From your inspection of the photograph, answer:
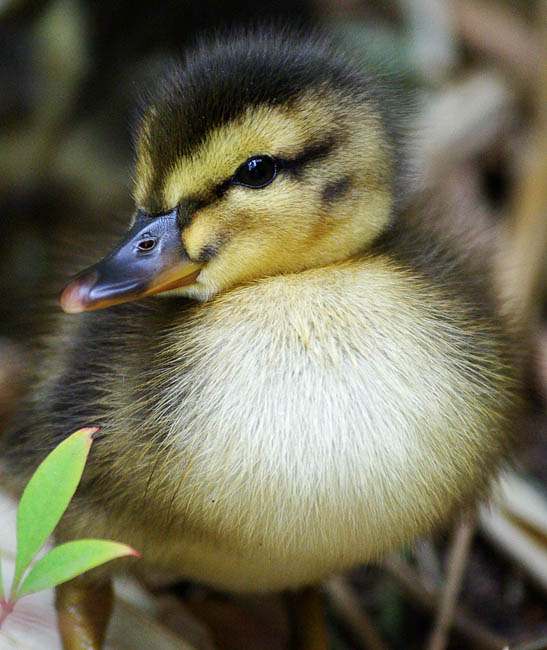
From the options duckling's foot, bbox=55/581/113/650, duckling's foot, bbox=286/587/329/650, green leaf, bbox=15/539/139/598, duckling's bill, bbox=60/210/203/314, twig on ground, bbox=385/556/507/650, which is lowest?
twig on ground, bbox=385/556/507/650

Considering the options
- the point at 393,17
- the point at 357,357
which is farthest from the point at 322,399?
the point at 393,17

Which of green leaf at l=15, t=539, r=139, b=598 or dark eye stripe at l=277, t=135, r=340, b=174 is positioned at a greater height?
dark eye stripe at l=277, t=135, r=340, b=174

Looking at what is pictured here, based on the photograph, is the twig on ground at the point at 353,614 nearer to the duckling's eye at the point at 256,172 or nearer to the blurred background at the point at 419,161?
the blurred background at the point at 419,161

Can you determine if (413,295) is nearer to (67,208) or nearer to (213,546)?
(213,546)

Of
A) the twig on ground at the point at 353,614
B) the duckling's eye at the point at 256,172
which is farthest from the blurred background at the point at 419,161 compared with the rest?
the duckling's eye at the point at 256,172

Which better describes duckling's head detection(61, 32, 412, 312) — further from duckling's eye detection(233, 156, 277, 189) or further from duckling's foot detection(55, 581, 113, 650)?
duckling's foot detection(55, 581, 113, 650)

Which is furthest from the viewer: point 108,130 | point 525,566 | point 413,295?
point 108,130

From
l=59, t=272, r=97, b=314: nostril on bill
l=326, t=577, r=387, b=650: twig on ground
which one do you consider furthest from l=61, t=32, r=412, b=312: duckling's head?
l=326, t=577, r=387, b=650: twig on ground
